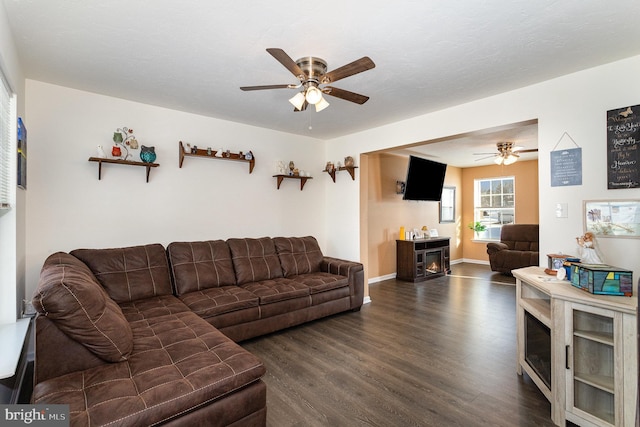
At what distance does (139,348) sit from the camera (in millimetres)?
1880

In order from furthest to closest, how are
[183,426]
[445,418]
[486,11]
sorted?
[445,418] → [486,11] → [183,426]

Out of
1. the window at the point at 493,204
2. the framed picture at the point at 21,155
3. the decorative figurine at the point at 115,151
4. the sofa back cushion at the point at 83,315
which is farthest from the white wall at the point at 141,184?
the window at the point at 493,204

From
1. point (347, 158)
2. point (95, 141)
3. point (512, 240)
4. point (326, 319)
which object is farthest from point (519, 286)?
point (512, 240)

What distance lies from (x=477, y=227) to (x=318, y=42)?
6998 millimetres

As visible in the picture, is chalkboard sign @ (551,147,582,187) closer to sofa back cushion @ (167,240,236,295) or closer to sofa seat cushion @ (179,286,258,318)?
sofa seat cushion @ (179,286,258,318)

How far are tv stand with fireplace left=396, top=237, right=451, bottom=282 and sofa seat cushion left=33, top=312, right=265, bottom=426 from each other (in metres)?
4.57

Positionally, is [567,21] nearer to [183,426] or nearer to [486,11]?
[486,11]

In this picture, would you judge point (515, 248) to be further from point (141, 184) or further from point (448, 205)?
point (141, 184)

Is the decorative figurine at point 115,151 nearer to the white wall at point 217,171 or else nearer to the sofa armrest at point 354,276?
the white wall at point 217,171

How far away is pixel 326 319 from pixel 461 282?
3310 millimetres

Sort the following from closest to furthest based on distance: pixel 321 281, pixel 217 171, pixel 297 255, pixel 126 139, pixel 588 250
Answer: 1. pixel 588 250
2. pixel 126 139
3. pixel 321 281
4. pixel 217 171
5. pixel 297 255

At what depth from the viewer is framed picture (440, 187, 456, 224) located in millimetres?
7522

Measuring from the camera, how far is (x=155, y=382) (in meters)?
1.52

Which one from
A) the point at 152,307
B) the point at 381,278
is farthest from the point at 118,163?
the point at 381,278
